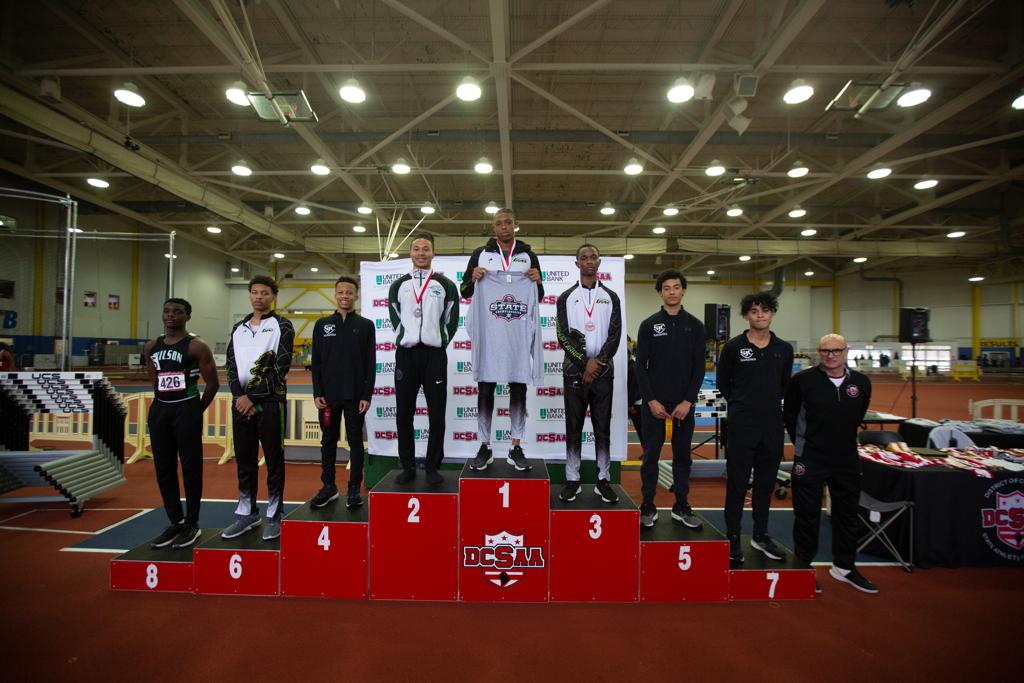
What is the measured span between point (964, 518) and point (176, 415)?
6.70 m

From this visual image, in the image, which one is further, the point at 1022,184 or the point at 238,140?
the point at 1022,184

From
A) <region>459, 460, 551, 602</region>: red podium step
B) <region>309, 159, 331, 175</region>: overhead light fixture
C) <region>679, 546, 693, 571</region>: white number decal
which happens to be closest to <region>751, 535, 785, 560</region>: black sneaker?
<region>679, 546, 693, 571</region>: white number decal

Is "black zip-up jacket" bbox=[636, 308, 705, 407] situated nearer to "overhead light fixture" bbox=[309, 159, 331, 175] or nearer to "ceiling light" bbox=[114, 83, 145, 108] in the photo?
"ceiling light" bbox=[114, 83, 145, 108]

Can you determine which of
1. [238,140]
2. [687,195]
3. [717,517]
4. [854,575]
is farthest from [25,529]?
[687,195]

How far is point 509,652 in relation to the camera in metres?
2.53

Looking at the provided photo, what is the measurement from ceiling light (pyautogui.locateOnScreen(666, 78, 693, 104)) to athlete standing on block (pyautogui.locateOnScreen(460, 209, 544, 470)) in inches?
190

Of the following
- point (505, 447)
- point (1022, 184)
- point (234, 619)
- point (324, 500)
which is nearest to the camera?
point (234, 619)

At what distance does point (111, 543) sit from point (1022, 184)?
22.1 metres

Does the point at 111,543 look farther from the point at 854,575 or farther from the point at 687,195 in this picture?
the point at 687,195

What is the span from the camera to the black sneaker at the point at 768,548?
3271 mm

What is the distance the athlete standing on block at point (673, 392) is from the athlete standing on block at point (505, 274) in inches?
39.4

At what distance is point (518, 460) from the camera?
11.2ft

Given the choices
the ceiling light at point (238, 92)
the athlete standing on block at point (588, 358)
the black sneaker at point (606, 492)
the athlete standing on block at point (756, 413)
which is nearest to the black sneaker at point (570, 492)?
the athlete standing on block at point (588, 358)

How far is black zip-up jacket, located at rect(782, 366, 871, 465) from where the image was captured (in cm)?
319
